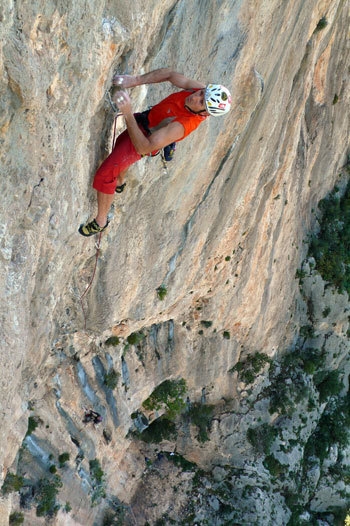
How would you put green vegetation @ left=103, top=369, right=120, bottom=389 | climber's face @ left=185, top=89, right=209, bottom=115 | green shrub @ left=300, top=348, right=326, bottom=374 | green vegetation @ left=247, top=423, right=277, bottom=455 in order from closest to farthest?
climber's face @ left=185, top=89, right=209, bottom=115, green vegetation @ left=103, top=369, right=120, bottom=389, green vegetation @ left=247, top=423, right=277, bottom=455, green shrub @ left=300, top=348, right=326, bottom=374

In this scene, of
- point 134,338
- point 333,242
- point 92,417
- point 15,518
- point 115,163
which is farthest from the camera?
point 333,242

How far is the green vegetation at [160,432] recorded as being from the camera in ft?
52.7

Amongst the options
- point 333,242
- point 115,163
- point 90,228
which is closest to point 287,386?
point 333,242

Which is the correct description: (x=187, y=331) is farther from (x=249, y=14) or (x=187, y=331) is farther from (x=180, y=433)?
(x=249, y=14)

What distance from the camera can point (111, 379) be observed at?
11.9m

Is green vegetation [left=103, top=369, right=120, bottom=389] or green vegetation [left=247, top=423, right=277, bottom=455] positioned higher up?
green vegetation [left=103, top=369, right=120, bottom=389]

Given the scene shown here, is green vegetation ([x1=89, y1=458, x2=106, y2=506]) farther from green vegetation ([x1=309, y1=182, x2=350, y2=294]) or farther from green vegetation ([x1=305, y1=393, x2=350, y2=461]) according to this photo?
green vegetation ([x1=309, y1=182, x2=350, y2=294])

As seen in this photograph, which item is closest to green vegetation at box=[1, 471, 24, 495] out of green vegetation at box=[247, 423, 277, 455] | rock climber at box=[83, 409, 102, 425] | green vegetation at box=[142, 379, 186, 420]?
rock climber at box=[83, 409, 102, 425]

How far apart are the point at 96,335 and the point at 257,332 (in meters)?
6.69

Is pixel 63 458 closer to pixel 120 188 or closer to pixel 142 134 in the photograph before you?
pixel 120 188

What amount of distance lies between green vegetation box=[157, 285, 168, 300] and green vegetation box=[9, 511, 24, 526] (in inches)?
208

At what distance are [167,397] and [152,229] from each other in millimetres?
7252

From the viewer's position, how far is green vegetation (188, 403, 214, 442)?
15789mm

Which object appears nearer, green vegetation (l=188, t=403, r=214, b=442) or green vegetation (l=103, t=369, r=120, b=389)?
green vegetation (l=103, t=369, r=120, b=389)
